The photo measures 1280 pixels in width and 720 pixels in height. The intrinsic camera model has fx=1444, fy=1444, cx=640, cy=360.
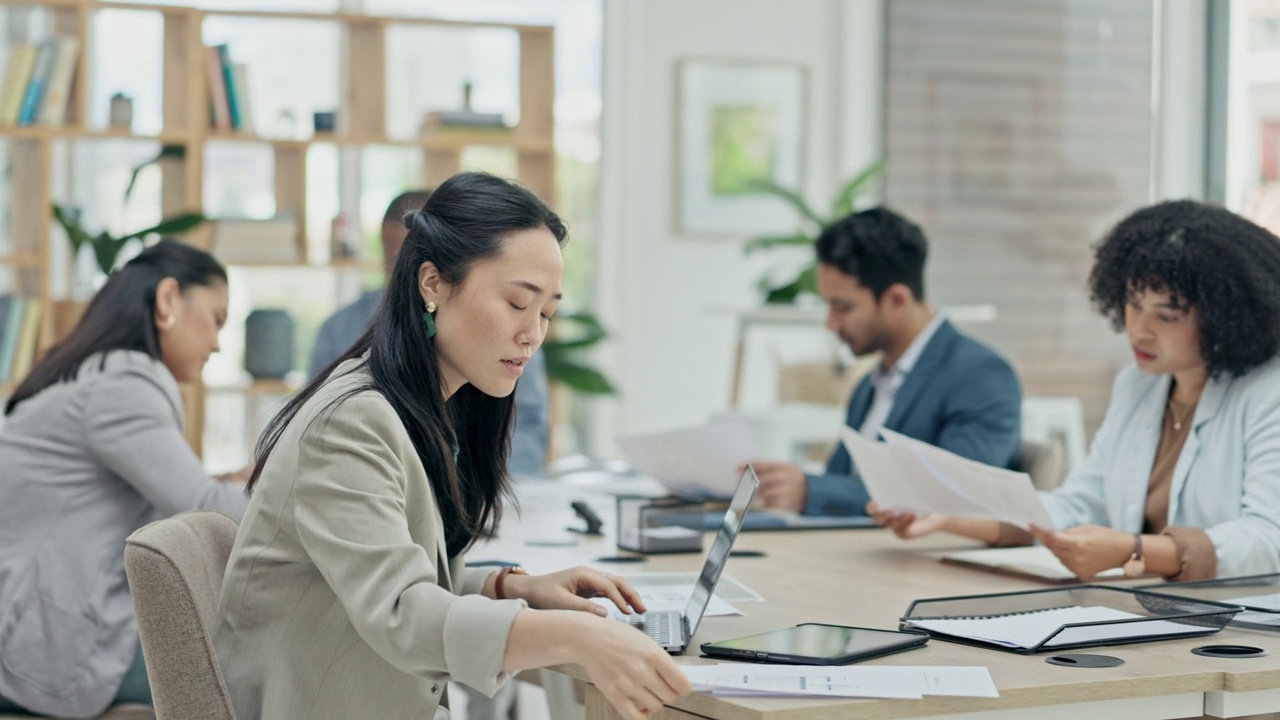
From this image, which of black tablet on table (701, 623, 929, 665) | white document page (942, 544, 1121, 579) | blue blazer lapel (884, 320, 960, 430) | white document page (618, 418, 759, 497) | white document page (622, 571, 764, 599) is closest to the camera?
black tablet on table (701, 623, 929, 665)

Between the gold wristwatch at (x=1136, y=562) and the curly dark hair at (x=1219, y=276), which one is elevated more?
the curly dark hair at (x=1219, y=276)

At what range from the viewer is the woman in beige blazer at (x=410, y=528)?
53.2 inches

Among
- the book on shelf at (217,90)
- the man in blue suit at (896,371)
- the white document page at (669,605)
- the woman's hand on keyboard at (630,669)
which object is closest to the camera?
the woman's hand on keyboard at (630,669)

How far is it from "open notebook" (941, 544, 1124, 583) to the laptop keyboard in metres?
0.69

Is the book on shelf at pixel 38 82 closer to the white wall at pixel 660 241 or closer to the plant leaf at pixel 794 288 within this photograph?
the white wall at pixel 660 241

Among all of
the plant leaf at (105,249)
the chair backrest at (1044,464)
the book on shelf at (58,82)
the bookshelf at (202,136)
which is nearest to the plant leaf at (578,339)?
the bookshelf at (202,136)

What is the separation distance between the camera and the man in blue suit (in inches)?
112

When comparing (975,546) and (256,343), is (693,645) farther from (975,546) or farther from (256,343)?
(256,343)

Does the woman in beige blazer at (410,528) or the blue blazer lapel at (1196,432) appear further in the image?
the blue blazer lapel at (1196,432)

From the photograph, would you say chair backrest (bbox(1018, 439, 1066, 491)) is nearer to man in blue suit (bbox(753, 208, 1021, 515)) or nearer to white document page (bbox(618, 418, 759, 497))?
man in blue suit (bbox(753, 208, 1021, 515))

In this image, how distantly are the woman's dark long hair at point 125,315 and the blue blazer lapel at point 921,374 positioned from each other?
4.53 ft

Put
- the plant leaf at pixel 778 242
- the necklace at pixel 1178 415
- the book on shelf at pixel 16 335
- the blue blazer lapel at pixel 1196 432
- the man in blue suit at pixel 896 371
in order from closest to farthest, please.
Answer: the blue blazer lapel at pixel 1196 432 → the necklace at pixel 1178 415 → the man in blue suit at pixel 896 371 → the book on shelf at pixel 16 335 → the plant leaf at pixel 778 242

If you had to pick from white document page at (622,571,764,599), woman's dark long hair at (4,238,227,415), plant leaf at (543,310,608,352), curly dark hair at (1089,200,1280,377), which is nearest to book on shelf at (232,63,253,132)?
plant leaf at (543,310,608,352)

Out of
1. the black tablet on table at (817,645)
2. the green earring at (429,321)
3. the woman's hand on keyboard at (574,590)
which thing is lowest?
the black tablet on table at (817,645)
